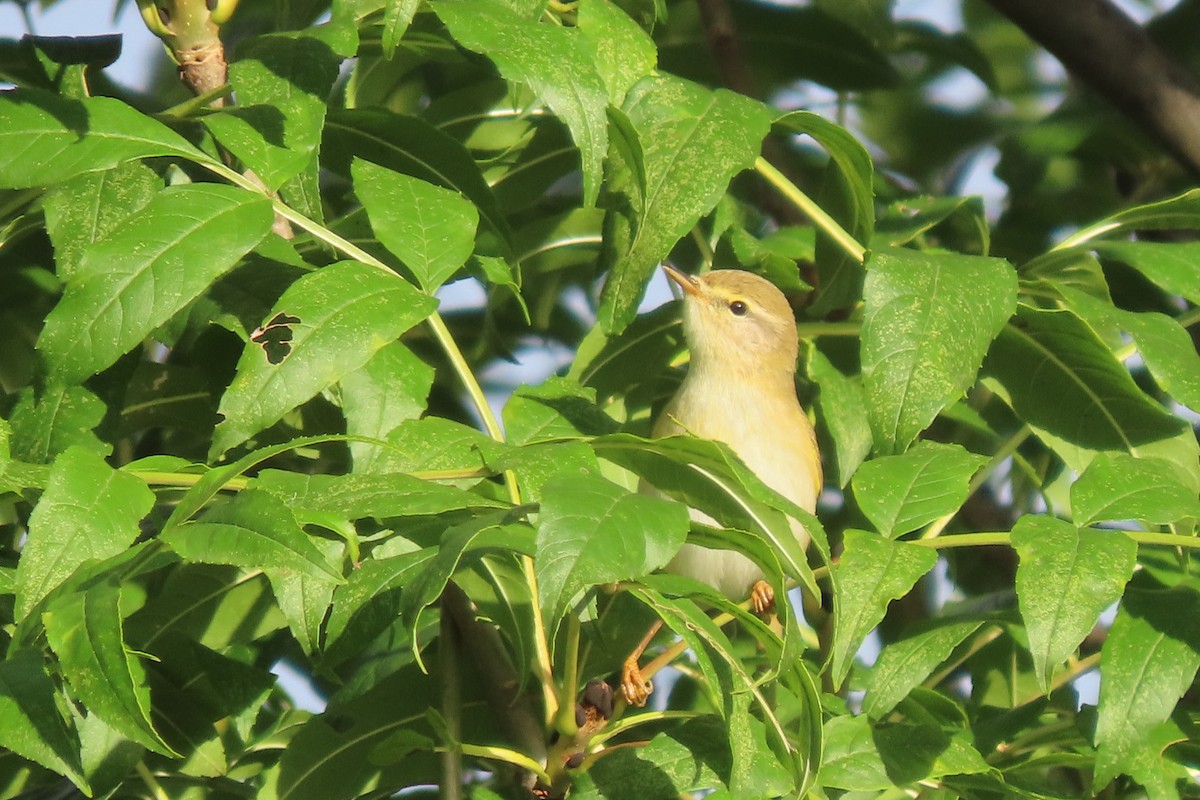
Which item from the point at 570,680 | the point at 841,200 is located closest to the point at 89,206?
the point at 570,680

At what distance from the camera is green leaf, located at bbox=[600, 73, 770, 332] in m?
2.38

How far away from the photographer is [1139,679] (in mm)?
2439

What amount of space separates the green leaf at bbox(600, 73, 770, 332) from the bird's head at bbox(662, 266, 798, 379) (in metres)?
1.22

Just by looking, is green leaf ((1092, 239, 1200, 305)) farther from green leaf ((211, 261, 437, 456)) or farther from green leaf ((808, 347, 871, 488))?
green leaf ((211, 261, 437, 456))

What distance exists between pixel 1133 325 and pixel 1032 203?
162cm

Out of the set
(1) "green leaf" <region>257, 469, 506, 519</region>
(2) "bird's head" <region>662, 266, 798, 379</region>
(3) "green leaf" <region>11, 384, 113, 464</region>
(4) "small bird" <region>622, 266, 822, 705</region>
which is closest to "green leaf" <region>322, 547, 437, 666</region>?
(1) "green leaf" <region>257, 469, 506, 519</region>

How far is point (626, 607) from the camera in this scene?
9.91 feet

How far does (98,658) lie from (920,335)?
1408mm

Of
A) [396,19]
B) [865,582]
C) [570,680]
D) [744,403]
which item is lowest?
[744,403]

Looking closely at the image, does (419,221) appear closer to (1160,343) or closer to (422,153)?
(422,153)

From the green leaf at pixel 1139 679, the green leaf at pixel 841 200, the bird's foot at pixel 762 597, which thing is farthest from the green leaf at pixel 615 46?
the bird's foot at pixel 762 597

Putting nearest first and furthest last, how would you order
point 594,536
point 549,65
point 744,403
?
point 594,536, point 549,65, point 744,403

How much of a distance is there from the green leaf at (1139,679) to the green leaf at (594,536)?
99 cm

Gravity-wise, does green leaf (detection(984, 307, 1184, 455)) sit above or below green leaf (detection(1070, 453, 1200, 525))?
below
